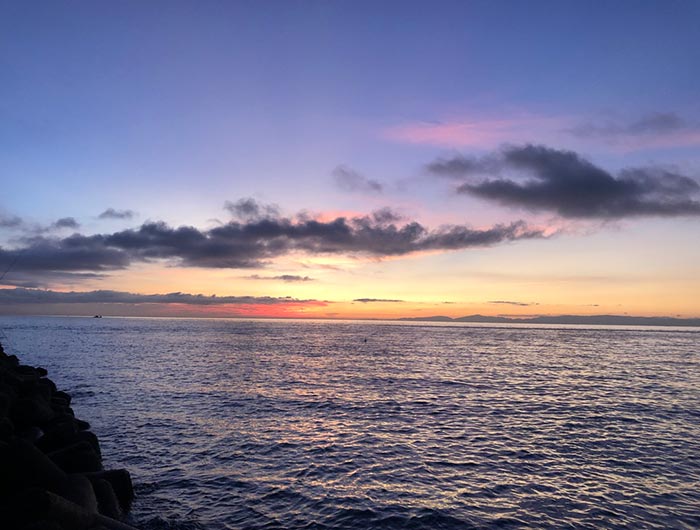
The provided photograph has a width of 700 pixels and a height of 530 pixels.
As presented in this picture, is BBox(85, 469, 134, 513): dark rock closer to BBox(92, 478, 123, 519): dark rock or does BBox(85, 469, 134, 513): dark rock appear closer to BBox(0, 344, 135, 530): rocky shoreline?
BBox(0, 344, 135, 530): rocky shoreline

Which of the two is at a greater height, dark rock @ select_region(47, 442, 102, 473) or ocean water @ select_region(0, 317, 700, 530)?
dark rock @ select_region(47, 442, 102, 473)

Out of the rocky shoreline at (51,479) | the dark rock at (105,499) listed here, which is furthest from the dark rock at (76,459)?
the dark rock at (105,499)

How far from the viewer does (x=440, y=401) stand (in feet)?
125

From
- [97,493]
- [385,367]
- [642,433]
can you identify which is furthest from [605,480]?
[385,367]

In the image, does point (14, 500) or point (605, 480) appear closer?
point (14, 500)

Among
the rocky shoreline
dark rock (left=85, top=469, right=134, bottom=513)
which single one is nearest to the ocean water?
dark rock (left=85, top=469, right=134, bottom=513)

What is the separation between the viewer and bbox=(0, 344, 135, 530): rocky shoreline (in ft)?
30.5

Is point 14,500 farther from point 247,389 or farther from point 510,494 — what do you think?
point 247,389

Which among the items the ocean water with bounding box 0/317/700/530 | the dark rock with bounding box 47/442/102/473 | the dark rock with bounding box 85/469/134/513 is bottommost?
the ocean water with bounding box 0/317/700/530

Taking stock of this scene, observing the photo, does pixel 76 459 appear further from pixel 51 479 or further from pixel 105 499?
pixel 51 479

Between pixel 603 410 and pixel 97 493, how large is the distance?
3648cm

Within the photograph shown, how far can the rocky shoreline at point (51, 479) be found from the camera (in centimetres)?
930

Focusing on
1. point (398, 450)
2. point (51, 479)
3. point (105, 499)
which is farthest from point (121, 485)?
point (398, 450)

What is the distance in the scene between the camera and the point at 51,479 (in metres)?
11.9
